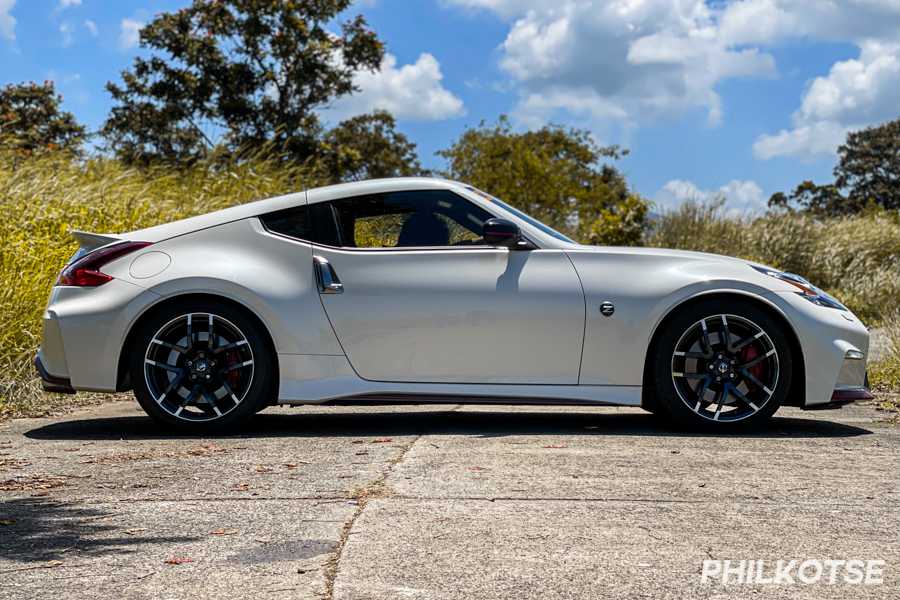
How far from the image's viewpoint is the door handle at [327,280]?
6172 mm

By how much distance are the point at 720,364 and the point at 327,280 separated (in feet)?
7.46

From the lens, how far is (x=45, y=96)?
4128 centimetres

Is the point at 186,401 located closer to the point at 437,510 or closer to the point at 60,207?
the point at 437,510

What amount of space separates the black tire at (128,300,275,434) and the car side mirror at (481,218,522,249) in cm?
139

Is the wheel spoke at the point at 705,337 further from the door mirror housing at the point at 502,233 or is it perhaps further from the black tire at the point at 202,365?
the black tire at the point at 202,365

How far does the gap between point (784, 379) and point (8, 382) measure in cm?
Result: 564

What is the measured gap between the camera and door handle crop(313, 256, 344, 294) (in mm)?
6172

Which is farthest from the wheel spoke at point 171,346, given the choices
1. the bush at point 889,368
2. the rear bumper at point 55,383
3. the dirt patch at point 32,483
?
the bush at point 889,368

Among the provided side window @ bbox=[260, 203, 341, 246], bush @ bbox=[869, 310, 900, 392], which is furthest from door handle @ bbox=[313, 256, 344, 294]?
bush @ bbox=[869, 310, 900, 392]

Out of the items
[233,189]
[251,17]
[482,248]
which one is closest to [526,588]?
[482,248]

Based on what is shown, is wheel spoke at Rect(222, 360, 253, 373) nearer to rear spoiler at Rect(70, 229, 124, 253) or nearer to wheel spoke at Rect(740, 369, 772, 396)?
rear spoiler at Rect(70, 229, 124, 253)

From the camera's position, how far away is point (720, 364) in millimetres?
6164

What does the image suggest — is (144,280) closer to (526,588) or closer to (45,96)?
(526,588)

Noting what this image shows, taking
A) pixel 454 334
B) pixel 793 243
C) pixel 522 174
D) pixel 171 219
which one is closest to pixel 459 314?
pixel 454 334
